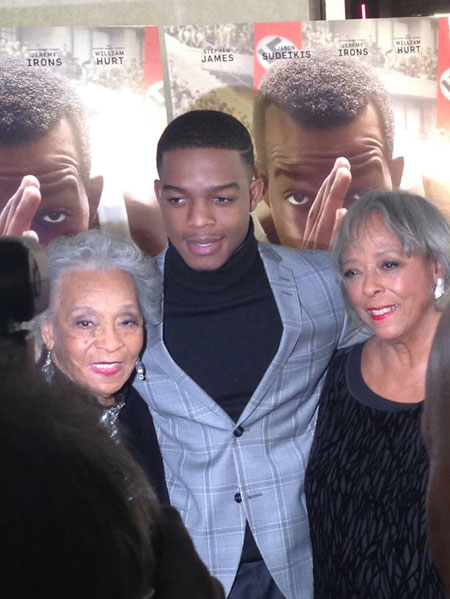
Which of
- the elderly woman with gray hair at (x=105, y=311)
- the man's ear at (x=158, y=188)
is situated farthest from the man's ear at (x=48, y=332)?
the man's ear at (x=158, y=188)

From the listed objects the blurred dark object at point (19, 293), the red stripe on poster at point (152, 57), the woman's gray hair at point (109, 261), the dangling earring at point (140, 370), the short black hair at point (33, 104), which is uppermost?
the red stripe on poster at point (152, 57)

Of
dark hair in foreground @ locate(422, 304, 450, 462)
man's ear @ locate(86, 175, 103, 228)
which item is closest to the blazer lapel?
man's ear @ locate(86, 175, 103, 228)

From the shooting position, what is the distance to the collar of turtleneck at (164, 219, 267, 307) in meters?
1.75

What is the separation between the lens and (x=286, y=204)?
2.21 meters

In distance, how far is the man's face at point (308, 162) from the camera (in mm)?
2188

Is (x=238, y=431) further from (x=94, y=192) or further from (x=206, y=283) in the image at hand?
(x=94, y=192)

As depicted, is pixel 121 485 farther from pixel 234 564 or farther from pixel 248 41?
pixel 248 41

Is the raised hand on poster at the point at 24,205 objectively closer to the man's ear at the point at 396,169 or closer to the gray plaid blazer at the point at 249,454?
the gray plaid blazer at the point at 249,454

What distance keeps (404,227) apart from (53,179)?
91 cm

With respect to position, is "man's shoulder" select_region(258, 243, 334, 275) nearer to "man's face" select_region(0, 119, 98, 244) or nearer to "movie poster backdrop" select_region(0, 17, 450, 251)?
"movie poster backdrop" select_region(0, 17, 450, 251)

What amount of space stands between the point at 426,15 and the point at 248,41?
0.51 meters

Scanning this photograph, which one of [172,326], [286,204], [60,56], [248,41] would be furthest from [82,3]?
[172,326]

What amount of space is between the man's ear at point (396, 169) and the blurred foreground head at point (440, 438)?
1.54 m

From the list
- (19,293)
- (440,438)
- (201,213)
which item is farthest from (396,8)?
(19,293)
